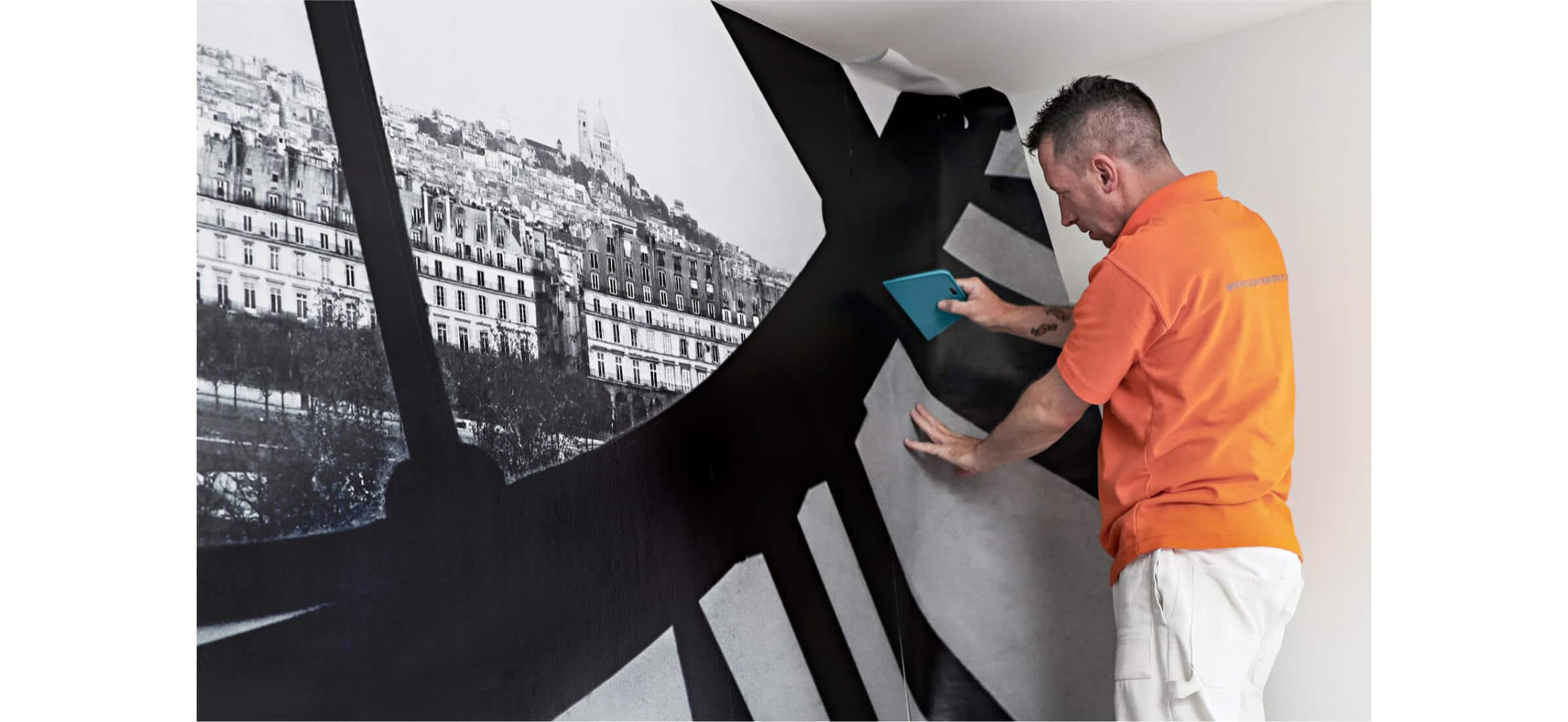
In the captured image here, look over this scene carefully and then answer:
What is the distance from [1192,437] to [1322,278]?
711mm

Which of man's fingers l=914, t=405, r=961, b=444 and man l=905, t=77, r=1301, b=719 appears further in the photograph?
man's fingers l=914, t=405, r=961, b=444

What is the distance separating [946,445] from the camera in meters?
2.43

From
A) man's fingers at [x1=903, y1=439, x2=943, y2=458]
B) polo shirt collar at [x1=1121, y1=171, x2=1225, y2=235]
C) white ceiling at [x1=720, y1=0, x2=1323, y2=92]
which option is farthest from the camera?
man's fingers at [x1=903, y1=439, x2=943, y2=458]

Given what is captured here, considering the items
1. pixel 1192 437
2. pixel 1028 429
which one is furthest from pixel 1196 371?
pixel 1028 429

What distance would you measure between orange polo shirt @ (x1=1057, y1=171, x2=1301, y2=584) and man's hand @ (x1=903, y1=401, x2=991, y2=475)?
1.49 ft

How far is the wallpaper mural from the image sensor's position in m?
1.33

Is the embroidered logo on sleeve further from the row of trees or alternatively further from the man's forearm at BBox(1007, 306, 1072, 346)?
the row of trees

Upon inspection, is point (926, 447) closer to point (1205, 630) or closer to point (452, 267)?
point (1205, 630)

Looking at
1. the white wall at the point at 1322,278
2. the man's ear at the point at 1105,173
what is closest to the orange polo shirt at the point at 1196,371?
the man's ear at the point at 1105,173

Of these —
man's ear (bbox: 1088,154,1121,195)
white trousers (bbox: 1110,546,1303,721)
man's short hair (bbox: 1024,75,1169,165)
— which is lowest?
white trousers (bbox: 1110,546,1303,721)

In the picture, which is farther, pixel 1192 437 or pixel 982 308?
pixel 982 308

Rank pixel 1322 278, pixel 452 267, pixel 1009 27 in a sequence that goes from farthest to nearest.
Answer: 1. pixel 1009 27
2. pixel 1322 278
3. pixel 452 267

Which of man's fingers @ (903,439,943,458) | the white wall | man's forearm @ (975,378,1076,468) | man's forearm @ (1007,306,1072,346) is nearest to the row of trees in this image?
man's forearm @ (975,378,1076,468)
